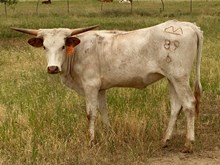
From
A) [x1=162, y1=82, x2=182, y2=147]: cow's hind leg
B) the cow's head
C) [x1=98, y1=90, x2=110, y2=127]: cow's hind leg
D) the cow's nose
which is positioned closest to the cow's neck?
the cow's head

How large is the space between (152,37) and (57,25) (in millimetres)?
19193

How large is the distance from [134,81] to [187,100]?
0.80 m

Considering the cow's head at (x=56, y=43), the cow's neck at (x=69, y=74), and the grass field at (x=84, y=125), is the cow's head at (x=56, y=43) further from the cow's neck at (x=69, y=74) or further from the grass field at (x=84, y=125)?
the grass field at (x=84, y=125)

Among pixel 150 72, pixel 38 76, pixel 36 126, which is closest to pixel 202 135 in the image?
pixel 150 72

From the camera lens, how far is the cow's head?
255 inches

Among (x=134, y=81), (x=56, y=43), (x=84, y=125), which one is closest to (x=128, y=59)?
(x=134, y=81)

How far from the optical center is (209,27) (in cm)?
2330

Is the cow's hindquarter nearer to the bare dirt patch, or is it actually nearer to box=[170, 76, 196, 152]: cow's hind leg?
box=[170, 76, 196, 152]: cow's hind leg

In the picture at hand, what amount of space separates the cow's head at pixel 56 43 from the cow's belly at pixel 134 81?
671 mm

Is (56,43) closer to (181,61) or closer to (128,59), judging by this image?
(128,59)

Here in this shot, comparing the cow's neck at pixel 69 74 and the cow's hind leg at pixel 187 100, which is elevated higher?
the cow's neck at pixel 69 74

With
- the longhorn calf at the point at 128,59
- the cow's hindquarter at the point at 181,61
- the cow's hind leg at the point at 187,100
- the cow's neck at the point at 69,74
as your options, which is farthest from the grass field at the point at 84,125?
the cow's hindquarter at the point at 181,61

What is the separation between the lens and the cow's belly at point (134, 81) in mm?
6672

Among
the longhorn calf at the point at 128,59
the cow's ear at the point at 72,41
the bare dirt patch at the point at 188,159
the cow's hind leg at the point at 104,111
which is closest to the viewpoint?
the bare dirt patch at the point at 188,159
